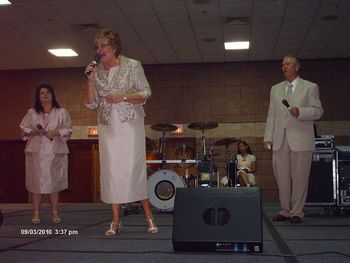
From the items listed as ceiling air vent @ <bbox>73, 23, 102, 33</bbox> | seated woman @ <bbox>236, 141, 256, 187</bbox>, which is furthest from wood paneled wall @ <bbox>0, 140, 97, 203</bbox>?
seated woman @ <bbox>236, 141, 256, 187</bbox>

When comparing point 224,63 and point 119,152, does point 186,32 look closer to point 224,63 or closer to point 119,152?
point 224,63

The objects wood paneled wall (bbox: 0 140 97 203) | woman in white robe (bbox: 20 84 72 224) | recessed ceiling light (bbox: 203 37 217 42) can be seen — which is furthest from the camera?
wood paneled wall (bbox: 0 140 97 203)

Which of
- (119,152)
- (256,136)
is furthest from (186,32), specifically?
(119,152)

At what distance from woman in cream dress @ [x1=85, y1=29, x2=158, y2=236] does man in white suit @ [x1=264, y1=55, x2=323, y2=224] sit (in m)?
1.57

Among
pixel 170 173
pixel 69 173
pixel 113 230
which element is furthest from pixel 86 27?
pixel 113 230

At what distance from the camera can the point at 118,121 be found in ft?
10.7

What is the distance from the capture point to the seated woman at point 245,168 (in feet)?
28.0

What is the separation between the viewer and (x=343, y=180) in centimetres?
553

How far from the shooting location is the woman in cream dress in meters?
3.22

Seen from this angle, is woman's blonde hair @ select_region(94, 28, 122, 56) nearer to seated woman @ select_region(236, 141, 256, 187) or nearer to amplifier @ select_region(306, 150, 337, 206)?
amplifier @ select_region(306, 150, 337, 206)

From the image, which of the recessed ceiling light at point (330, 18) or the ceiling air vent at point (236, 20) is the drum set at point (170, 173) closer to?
the ceiling air vent at point (236, 20)

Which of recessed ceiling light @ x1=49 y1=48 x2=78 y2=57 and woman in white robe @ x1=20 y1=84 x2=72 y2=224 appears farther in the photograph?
recessed ceiling light @ x1=49 y1=48 x2=78 y2=57

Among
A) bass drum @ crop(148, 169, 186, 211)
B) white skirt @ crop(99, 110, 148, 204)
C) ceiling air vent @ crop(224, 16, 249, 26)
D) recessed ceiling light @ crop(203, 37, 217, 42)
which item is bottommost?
bass drum @ crop(148, 169, 186, 211)

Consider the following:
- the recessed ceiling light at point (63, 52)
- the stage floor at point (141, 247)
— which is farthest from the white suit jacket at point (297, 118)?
the recessed ceiling light at point (63, 52)
